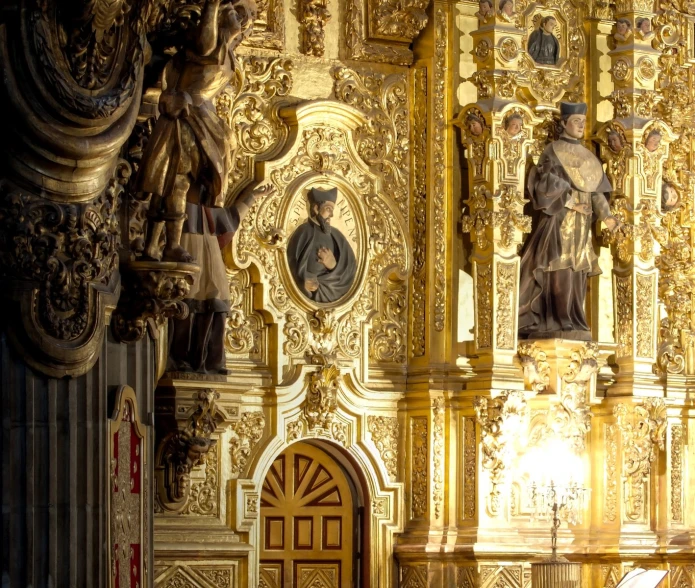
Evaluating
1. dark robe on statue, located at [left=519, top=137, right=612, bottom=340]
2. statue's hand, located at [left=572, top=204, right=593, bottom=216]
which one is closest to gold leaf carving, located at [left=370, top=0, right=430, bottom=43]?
dark robe on statue, located at [left=519, top=137, right=612, bottom=340]

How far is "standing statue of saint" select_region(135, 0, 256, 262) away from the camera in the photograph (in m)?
11.3

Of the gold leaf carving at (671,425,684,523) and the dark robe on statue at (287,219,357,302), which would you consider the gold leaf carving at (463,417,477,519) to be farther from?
the gold leaf carving at (671,425,684,523)

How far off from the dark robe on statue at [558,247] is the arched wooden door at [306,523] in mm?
2517

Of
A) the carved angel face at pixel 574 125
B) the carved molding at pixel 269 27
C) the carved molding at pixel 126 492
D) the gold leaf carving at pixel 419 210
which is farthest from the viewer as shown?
the carved angel face at pixel 574 125

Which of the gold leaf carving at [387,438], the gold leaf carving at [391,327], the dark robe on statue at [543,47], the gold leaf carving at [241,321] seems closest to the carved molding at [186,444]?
the gold leaf carving at [241,321]

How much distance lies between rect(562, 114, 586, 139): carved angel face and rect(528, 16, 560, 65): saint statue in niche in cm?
76

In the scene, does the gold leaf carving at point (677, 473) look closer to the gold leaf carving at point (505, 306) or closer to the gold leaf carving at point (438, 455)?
the gold leaf carving at point (505, 306)

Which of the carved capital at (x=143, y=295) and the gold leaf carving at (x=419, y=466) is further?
the gold leaf carving at (x=419, y=466)

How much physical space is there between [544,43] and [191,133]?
854 cm

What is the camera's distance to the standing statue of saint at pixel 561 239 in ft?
62.3

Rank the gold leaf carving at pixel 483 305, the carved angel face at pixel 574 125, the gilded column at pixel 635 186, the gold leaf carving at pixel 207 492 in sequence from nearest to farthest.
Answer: the gold leaf carving at pixel 207 492
the gold leaf carving at pixel 483 305
the carved angel face at pixel 574 125
the gilded column at pixel 635 186

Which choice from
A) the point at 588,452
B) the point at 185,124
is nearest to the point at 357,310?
the point at 588,452

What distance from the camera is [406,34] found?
1889cm

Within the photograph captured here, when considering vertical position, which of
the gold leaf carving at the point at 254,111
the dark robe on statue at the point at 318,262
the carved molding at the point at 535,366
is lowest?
the carved molding at the point at 535,366
